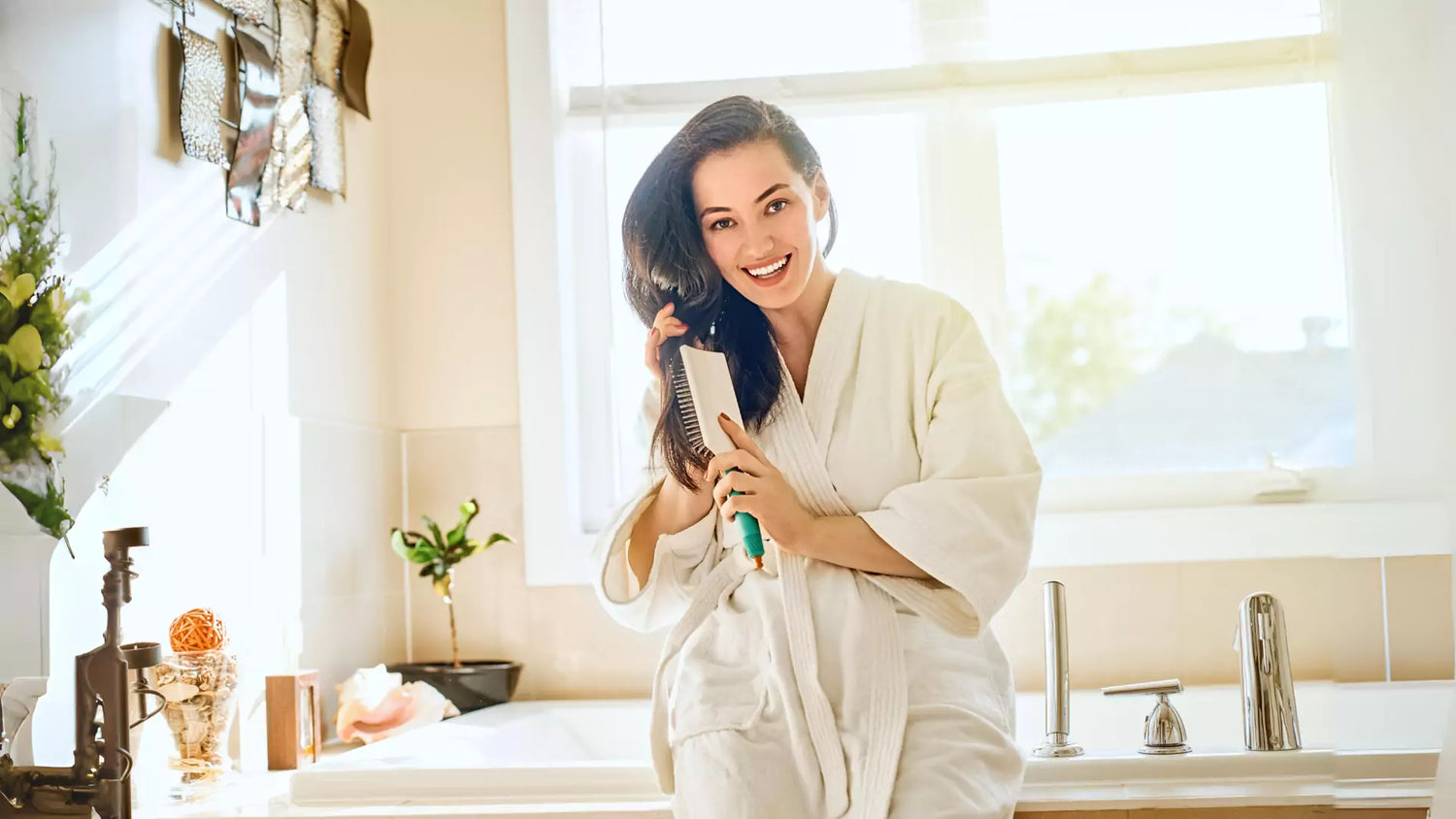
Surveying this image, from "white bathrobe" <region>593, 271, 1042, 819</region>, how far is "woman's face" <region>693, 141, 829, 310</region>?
80mm

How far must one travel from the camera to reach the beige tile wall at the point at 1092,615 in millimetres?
2271

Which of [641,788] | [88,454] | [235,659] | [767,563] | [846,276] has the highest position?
[846,276]

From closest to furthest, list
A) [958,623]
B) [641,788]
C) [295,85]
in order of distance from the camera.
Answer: [958,623]
[641,788]
[295,85]

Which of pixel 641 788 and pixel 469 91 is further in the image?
pixel 469 91

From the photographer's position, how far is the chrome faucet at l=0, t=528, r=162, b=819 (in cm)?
136

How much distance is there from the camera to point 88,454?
1.57 meters

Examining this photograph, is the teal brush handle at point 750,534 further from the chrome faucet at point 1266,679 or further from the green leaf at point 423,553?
the green leaf at point 423,553

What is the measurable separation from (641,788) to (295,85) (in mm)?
1267

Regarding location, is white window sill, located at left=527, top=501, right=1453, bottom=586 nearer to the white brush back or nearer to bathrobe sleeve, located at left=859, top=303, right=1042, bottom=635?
bathrobe sleeve, located at left=859, top=303, right=1042, bottom=635

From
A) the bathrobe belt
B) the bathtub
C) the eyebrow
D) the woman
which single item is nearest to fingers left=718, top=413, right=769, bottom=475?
the woman

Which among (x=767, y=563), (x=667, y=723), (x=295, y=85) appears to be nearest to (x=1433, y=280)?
(x=767, y=563)

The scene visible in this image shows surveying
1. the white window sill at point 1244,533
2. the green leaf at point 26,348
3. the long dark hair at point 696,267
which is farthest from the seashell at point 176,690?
the white window sill at point 1244,533

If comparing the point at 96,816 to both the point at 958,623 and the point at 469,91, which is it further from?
the point at 469,91

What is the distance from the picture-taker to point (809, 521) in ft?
4.70
